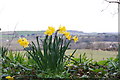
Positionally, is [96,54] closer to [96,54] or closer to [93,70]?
[96,54]

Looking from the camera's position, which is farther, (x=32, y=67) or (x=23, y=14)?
(x=23, y=14)

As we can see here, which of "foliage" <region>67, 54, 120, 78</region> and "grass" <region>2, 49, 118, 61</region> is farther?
"grass" <region>2, 49, 118, 61</region>

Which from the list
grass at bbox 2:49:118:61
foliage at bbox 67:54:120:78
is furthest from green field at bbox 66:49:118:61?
foliage at bbox 67:54:120:78

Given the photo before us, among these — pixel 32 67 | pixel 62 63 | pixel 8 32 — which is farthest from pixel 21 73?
pixel 8 32

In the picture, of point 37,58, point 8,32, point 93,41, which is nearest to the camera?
point 37,58

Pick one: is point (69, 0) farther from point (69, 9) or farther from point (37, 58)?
point (37, 58)

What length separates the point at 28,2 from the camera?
1.62 m

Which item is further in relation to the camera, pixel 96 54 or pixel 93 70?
pixel 96 54

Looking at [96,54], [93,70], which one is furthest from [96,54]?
[93,70]

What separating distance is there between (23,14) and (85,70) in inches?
32.3

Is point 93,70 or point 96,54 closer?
point 93,70

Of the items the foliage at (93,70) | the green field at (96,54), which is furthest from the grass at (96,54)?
the foliage at (93,70)

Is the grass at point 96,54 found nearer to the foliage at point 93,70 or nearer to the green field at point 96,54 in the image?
the green field at point 96,54

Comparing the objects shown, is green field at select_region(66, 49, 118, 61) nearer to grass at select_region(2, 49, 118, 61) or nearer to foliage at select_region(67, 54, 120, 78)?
grass at select_region(2, 49, 118, 61)
